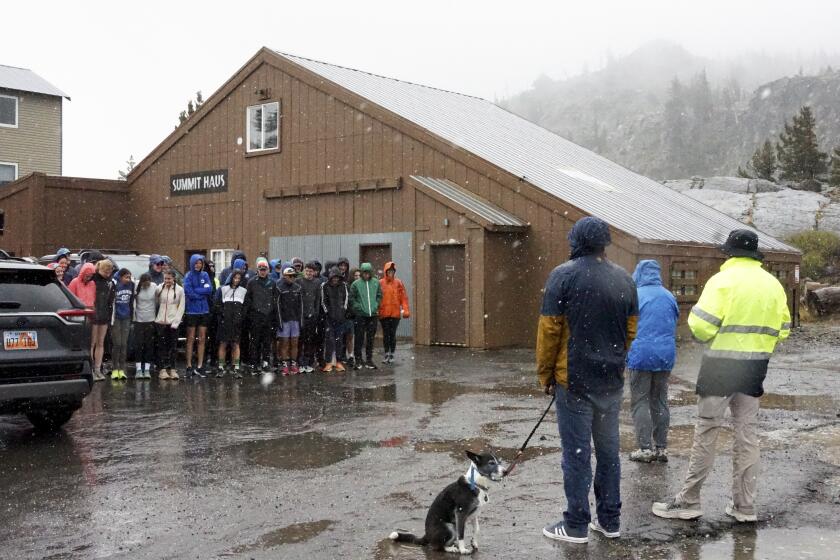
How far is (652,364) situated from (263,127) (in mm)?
18336

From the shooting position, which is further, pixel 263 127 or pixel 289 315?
pixel 263 127

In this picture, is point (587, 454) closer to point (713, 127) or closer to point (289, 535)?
point (289, 535)

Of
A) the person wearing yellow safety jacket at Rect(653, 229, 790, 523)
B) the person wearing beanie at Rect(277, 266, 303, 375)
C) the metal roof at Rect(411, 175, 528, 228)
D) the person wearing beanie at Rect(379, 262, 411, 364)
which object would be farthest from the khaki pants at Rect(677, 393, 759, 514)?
the metal roof at Rect(411, 175, 528, 228)

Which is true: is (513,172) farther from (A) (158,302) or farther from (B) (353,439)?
(B) (353,439)

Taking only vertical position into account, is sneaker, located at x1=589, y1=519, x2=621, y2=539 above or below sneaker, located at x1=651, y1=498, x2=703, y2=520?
below

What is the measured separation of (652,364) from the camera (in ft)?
24.9

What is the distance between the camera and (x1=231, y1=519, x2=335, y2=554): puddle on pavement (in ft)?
17.6

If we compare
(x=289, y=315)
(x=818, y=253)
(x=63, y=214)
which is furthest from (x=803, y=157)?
(x=289, y=315)

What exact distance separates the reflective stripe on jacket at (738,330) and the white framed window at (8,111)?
116 feet

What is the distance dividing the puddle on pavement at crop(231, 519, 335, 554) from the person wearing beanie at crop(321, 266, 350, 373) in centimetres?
862

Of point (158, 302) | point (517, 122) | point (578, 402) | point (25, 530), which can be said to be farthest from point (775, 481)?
point (517, 122)

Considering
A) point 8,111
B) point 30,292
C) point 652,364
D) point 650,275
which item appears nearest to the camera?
point 652,364

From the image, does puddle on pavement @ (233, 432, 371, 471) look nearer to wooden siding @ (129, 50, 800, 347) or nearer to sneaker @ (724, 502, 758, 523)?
sneaker @ (724, 502, 758, 523)

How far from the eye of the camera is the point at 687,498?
5957 millimetres
